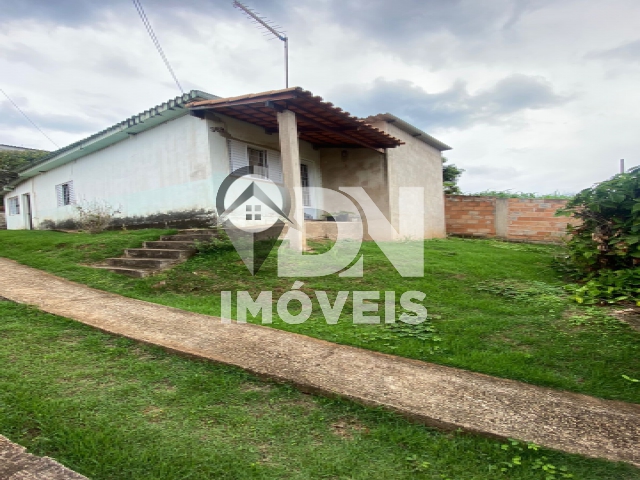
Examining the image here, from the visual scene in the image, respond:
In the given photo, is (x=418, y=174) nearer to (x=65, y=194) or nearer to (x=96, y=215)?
(x=96, y=215)

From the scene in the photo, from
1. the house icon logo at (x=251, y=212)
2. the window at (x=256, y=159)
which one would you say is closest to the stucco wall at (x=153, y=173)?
the house icon logo at (x=251, y=212)

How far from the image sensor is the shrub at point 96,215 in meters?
9.83

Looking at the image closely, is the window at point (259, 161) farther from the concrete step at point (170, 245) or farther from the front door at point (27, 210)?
the front door at point (27, 210)

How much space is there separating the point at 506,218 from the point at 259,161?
25.6 ft

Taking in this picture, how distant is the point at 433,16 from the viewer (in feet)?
23.7

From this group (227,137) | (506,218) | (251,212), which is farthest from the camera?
(506,218)

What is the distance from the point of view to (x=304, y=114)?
7422 mm

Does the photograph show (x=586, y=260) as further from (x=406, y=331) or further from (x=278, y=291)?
(x=278, y=291)

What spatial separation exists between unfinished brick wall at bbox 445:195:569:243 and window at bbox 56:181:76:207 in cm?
1213

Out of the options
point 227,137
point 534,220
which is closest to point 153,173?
point 227,137

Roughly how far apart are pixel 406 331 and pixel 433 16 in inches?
252

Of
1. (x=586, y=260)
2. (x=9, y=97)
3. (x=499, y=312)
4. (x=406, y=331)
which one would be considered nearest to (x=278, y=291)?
(x=406, y=331)

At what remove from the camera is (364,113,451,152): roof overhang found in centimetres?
967

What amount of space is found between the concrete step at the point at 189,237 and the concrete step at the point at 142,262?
0.95m
